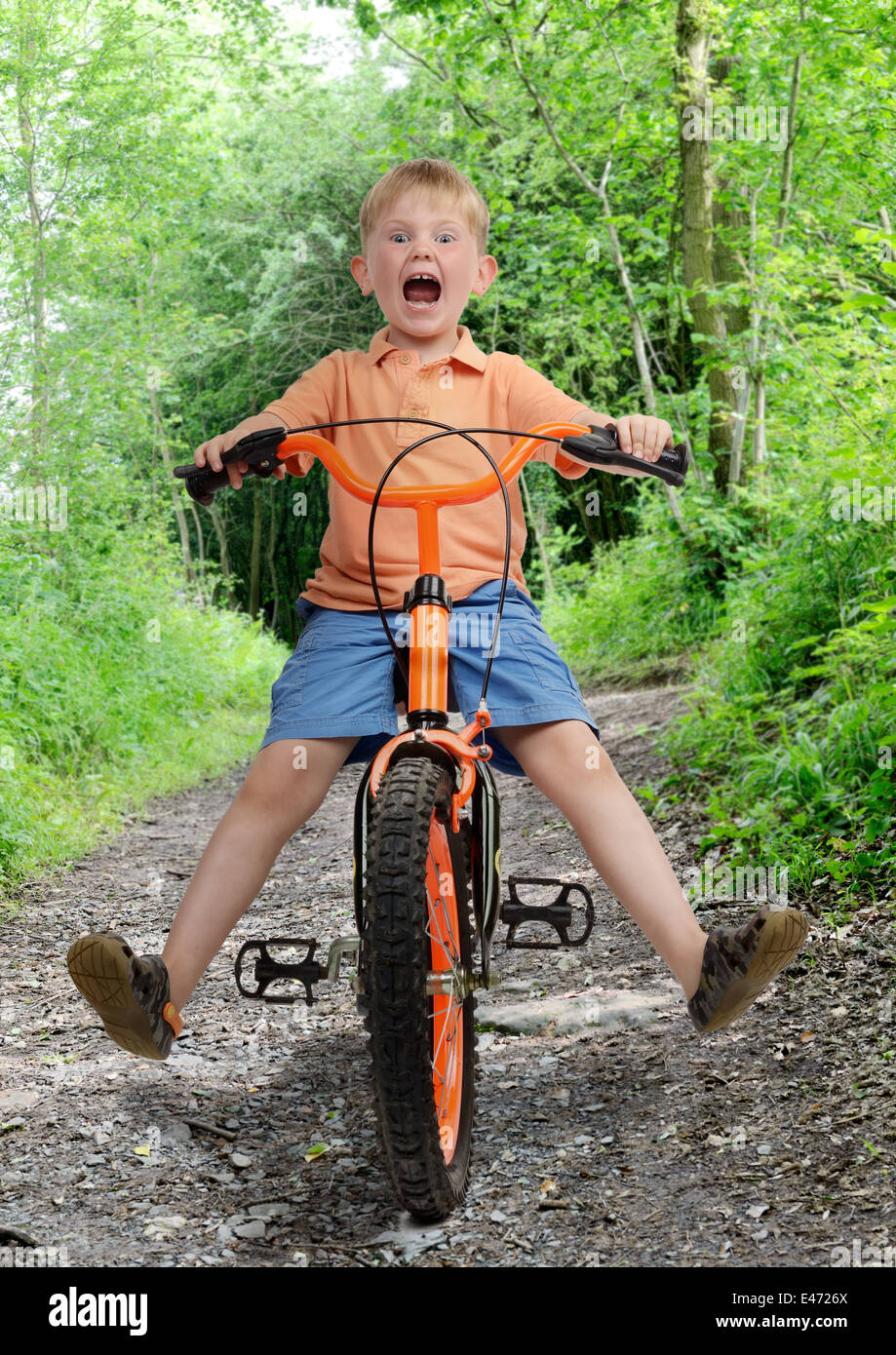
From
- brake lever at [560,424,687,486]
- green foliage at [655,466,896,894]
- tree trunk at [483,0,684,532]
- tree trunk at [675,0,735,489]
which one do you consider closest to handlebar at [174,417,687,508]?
brake lever at [560,424,687,486]

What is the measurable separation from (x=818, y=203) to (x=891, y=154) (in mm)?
1315

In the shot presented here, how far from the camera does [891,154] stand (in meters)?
6.29

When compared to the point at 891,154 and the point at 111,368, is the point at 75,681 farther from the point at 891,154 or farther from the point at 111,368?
the point at 891,154

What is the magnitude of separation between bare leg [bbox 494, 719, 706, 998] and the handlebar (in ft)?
1.57

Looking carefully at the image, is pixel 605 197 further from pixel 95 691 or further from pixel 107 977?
pixel 107 977

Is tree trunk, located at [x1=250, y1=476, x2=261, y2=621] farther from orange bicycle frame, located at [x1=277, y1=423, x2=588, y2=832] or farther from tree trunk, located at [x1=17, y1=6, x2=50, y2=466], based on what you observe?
orange bicycle frame, located at [x1=277, y1=423, x2=588, y2=832]

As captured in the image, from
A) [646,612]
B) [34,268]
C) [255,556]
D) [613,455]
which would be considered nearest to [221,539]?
[255,556]

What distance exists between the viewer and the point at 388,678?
2.25 meters

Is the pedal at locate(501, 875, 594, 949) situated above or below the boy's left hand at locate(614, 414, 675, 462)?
below

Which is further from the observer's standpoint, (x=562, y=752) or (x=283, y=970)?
(x=283, y=970)

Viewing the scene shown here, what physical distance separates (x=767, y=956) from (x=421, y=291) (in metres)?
1.45

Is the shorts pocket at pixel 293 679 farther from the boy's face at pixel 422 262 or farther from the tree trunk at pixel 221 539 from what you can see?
the tree trunk at pixel 221 539

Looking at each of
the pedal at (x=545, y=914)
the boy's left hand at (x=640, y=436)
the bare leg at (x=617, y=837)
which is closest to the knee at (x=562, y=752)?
the bare leg at (x=617, y=837)

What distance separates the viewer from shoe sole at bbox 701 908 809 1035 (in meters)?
2.04
